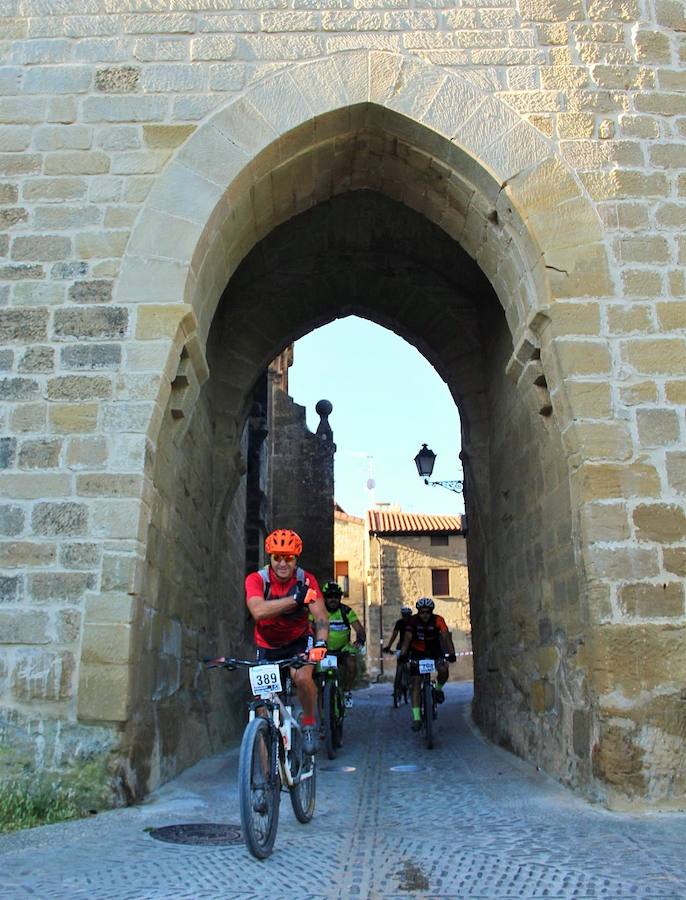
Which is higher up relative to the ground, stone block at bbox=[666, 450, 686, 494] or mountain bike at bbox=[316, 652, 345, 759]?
stone block at bbox=[666, 450, 686, 494]

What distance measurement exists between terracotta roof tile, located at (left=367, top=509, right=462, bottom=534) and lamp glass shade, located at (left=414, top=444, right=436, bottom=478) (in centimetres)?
1881

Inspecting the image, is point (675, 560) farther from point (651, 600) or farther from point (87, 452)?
point (87, 452)

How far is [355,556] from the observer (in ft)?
108

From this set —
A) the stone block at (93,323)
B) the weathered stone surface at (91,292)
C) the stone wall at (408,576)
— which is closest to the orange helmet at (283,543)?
the stone block at (93,323)

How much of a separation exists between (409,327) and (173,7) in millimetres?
4295

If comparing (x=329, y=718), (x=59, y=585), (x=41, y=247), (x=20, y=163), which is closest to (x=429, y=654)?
(x=329, y=718)

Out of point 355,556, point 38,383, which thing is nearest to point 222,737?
point 38,383

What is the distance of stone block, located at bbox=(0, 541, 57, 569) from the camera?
468 cm

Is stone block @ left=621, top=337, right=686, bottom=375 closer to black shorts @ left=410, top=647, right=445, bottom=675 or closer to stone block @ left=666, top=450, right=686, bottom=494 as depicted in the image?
stone block @ left=666, top=450, right=686, bottom=494

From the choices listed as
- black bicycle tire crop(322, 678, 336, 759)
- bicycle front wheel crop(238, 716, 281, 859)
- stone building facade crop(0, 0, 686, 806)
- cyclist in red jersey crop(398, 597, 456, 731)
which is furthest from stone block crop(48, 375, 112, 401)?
cyclist in red jersey crop(398, 597, 456, 731)

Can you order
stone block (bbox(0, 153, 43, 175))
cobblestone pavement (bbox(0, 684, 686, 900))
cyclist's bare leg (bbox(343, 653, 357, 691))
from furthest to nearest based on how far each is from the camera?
cyclist's bare leg (bbox(343, 653, 357, 691)), stone block (bbox(0, 153, 43, 175)), cobblestone pavement (bbox(0, 684, 686, 900))

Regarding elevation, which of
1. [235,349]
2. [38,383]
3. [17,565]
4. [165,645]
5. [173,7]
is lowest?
[165,645]

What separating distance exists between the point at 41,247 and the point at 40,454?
132cm

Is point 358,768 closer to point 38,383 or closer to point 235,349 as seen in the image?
point 38,383
